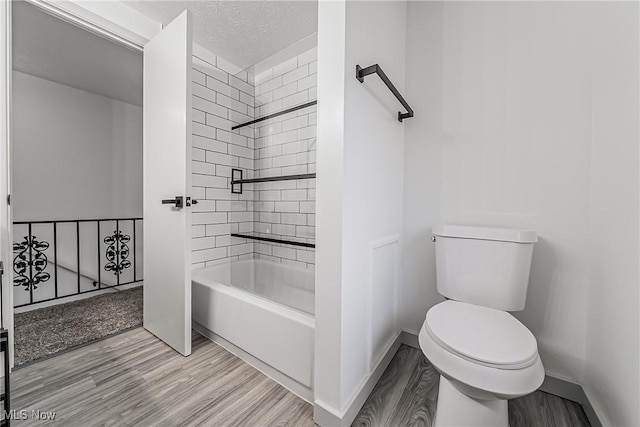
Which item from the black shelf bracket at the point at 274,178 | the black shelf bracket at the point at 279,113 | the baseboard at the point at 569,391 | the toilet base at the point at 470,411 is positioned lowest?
the baseboard at the point at 569,391

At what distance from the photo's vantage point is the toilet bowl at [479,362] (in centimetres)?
86

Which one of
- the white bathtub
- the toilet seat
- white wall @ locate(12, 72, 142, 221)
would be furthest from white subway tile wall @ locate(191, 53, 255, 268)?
white wall @ locate(12, 72, 142, 221)

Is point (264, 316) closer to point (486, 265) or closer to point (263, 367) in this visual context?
point (263, 367)

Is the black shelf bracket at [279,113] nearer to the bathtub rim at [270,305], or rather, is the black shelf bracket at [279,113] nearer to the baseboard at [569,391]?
the bathtub rim at [270,305]

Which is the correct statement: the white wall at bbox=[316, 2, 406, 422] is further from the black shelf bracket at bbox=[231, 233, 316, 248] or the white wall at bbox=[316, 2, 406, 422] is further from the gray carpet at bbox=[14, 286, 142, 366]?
the gray carpet at bbox=[14, 286, 142, 366]

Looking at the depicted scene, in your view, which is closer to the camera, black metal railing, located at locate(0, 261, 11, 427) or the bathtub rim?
black metal railing, located at locate(0, 261, 11, 427)

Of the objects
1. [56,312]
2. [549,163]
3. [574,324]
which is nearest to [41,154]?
→ [56,312]

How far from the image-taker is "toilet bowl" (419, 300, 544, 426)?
33.8 inches

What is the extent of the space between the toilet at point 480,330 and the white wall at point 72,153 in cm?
406

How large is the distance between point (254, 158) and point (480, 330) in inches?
84.3

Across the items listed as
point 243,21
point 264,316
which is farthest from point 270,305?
point 243,21

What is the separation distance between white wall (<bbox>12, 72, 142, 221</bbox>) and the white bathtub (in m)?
2.44

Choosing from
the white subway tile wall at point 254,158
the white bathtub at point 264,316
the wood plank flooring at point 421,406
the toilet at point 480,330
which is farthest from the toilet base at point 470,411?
the white subway tile wall at point 254,158

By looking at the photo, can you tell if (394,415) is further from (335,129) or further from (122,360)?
(122,360)
